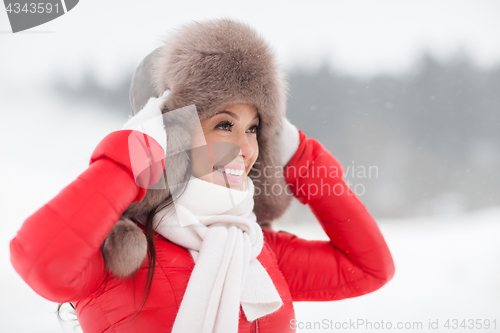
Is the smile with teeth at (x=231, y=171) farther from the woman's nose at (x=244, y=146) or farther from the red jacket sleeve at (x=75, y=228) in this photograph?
the red jacket sleeve at (x=75, y=228)

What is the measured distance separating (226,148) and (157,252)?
305 mm

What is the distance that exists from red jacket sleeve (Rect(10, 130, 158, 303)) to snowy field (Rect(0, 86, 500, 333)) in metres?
1.02

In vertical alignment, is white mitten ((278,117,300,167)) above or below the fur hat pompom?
above

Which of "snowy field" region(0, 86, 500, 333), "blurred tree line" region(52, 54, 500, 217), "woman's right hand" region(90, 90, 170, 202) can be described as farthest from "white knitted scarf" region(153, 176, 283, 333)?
"blurred tree line" region(52, 54, 500, 217)

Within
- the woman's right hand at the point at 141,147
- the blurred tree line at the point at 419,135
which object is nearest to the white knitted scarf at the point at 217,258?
the woman's right hand at the point at 141,147

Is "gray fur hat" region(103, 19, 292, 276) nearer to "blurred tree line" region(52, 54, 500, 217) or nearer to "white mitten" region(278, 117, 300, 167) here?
"white mitten" region(278, 117, 300, 167)

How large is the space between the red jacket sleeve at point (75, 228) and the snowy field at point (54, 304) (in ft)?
3.36

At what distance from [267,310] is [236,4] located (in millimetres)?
2343

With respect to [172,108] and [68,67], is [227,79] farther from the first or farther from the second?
[68,67]

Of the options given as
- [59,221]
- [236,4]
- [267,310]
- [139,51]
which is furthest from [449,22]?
[59,221]

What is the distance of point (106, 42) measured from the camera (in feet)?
7.47

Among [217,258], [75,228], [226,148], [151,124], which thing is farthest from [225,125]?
[75,228]

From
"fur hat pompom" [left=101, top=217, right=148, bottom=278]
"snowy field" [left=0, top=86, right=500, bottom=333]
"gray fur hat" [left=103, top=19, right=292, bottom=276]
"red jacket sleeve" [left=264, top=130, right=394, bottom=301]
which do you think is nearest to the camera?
"fur hat pompom" [left=101, top=217, right=148, bottom=278]

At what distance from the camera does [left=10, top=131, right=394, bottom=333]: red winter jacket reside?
56 cm
